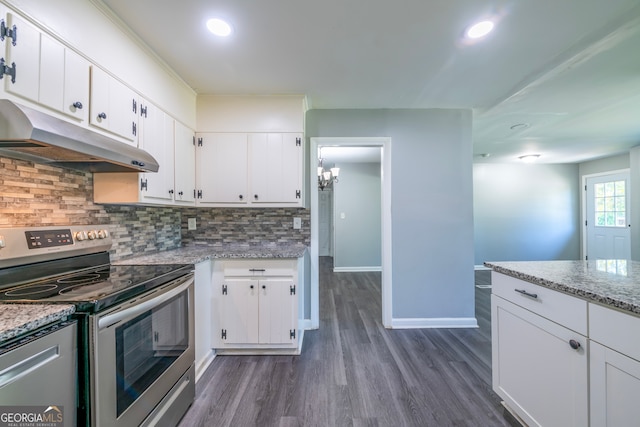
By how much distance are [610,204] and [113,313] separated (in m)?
7.84

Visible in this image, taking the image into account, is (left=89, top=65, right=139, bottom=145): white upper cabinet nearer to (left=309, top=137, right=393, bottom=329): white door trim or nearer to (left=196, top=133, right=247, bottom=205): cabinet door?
(left=196, top=133, right=247, bottom=205): cabinet door

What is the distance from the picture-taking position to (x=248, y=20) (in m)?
1.56

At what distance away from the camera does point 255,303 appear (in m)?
2.18

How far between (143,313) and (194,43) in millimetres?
1737

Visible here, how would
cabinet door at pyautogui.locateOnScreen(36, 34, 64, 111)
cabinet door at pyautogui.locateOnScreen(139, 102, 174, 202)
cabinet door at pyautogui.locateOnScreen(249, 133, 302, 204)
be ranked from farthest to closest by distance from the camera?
1. cabinet door at pyautogui.locateOnScreen(249, 133, 302, 204)
2. cabinet door at pyautogui.locateOnScreen(139, 102, 174, 202)
3. cabinet door at pyautogui.locateOnScreen(36, 34, 64, 111)

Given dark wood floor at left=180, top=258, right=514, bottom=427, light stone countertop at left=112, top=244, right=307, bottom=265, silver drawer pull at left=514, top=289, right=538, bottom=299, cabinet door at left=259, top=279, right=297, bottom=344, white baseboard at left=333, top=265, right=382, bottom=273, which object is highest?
light stone countertop at left=112, top=244, right=307, bottom=265

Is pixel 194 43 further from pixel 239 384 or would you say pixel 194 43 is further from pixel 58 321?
pixel 239 384

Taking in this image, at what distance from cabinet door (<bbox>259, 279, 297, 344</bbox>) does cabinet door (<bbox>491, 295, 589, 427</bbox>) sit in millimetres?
1482

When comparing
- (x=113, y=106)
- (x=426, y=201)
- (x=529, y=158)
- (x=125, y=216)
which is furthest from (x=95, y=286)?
(x=529, y=158)

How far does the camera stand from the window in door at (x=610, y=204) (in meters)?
4.92

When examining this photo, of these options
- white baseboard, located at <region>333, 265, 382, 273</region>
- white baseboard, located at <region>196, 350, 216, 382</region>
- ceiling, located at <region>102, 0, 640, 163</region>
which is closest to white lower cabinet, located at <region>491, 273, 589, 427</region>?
ceiling, located at <region>102, 0, 640, 163</region>

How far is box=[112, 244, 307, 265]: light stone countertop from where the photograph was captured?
1.84 meters

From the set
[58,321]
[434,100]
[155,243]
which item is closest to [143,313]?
[58,321]

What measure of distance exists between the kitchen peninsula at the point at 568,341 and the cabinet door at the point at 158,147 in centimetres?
235
